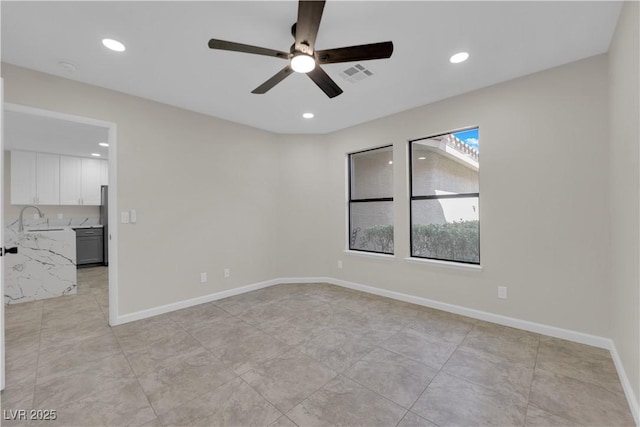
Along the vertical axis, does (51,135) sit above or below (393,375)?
above

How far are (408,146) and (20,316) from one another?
529 cm

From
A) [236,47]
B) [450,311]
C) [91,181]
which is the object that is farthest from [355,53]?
[91,181]

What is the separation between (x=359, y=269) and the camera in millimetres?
4227

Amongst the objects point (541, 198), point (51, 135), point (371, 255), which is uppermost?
point (51, 135)

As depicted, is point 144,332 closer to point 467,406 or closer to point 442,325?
point 467,406

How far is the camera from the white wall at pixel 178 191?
2.90 metres

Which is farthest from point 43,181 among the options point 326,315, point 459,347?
point 459,347

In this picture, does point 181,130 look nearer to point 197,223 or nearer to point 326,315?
point 197,223

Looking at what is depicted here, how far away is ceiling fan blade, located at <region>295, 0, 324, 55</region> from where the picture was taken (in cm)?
146

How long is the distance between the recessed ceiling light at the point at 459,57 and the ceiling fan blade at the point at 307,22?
1.43 m

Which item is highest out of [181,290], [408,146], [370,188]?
[408,146]

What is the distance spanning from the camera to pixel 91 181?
6.17 m

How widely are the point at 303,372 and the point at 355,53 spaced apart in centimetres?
235

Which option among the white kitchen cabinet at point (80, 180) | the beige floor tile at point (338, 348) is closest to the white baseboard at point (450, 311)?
the beige floor tile at point (338, 348)
